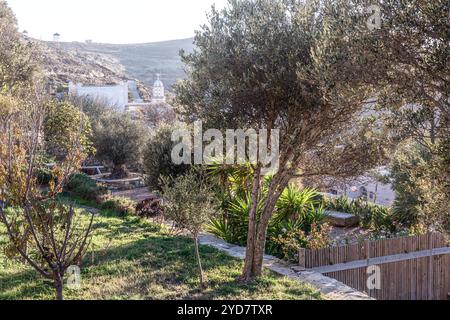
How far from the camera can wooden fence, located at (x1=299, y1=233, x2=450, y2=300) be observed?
9461 millimetres

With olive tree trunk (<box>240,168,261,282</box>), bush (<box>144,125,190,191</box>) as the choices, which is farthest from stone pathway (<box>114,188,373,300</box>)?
bush (<box>144,125,190,191</box>)

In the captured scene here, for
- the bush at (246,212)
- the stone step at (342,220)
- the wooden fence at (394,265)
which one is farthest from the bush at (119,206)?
the wooden fence at (394,265)

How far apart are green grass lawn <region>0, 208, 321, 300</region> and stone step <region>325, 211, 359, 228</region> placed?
547 cm

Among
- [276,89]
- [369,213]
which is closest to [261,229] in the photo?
[276,89]

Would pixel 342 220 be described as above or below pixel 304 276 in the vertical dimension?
above

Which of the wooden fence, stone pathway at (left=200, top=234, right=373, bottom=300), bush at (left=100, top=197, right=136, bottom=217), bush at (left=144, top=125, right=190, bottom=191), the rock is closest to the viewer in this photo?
stone pathway at (left=200, top=234, right=373, bottom=300)

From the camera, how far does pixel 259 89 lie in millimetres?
7383

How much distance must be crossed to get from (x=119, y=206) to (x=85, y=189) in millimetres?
2718

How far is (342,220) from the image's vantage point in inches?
567

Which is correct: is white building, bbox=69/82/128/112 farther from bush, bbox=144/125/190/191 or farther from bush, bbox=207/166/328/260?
bush, bbox=207/166/328/260

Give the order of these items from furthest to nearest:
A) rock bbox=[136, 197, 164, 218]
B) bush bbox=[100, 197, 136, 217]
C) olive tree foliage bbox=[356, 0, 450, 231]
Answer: bush bbox=[100, 197, 136, 217]
rock bbox=[136, 197, 164, 218]
olive tree foliage bbox=[356, 0, 450, 231]

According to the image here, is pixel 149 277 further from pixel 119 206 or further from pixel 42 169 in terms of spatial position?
pixel 119 206

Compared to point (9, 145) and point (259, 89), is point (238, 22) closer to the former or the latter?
point (259, 89)

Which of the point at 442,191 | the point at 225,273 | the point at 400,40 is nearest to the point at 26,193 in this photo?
the point at 225,273
